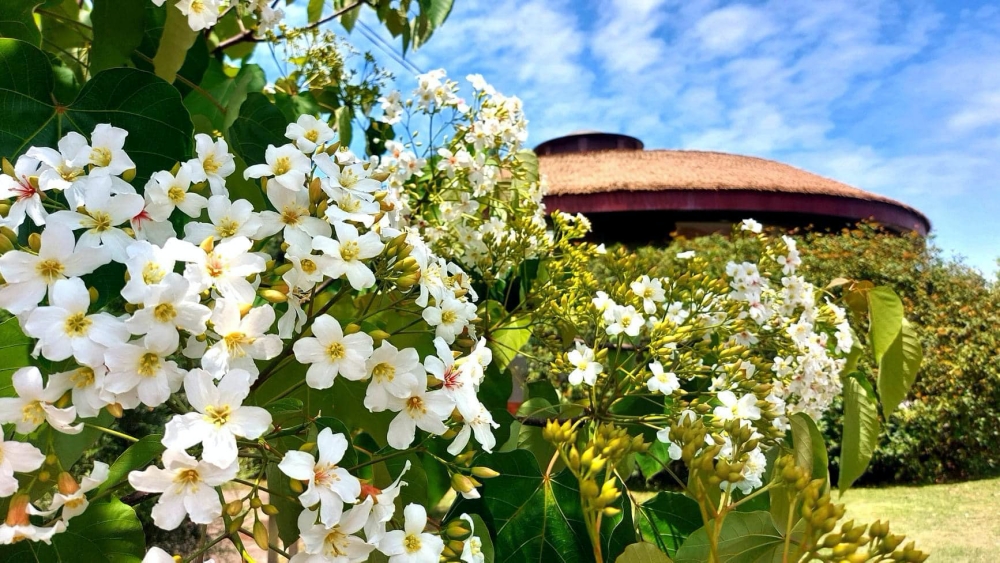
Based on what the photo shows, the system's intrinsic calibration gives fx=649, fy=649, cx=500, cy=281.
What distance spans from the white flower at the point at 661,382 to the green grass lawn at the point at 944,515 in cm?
333

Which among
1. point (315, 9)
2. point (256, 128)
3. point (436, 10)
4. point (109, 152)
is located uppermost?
point (315, 9)

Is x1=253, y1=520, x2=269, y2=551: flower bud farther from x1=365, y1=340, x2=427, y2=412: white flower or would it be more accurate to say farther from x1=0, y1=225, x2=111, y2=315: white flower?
x1=0, y1=225, x2=111, y2=315: white flower

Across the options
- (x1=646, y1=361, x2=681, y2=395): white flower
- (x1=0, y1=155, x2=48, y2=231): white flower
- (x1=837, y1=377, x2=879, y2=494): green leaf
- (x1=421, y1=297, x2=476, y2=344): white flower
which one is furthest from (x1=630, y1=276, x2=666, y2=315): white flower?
(x1=0, y1=155, x2=48, y2=231): white flower

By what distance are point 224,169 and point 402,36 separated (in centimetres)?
111

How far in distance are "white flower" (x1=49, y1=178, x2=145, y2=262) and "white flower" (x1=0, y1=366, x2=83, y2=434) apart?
12 centimetres

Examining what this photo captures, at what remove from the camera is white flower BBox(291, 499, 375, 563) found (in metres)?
0.58

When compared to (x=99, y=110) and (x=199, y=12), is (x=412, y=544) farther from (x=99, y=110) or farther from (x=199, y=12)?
(x=199, y=12)

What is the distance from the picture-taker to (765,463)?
112cm

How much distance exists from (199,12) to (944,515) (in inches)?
232

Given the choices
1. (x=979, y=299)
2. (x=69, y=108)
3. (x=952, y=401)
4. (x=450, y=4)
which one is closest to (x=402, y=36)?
(x=450, y=4)

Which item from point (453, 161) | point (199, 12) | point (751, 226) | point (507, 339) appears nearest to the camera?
point (199, 12)

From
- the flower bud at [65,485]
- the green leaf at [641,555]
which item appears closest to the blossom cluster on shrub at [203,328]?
the flower bud at [65,485]

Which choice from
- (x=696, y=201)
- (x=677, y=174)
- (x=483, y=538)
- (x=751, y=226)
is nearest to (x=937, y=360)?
(x=696, y=201)

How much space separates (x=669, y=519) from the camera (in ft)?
3.39
